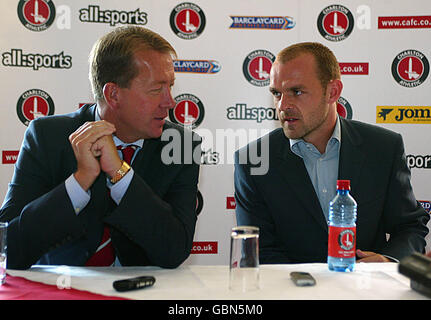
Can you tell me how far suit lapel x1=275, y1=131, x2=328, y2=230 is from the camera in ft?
6.61

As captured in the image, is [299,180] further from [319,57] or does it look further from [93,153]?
[93,153]

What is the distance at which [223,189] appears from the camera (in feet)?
11.5

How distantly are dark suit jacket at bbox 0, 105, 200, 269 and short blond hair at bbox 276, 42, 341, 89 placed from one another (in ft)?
2.22

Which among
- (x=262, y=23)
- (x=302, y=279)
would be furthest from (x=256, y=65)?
(x=302, y=279)

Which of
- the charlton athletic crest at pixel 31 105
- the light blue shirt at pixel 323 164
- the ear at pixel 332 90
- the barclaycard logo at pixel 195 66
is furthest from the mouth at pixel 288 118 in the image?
the charlton athletic crest at pixel 31 105

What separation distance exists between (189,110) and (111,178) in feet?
6.51

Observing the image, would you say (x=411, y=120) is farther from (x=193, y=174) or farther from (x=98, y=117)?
(x=98, y=117)

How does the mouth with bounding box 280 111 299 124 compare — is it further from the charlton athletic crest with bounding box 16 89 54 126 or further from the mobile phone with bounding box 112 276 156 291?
the charlton athletic crest with bounding box 16 89 54 126

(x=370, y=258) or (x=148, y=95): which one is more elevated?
(x=148, y=95)

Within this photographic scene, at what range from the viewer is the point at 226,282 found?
51.4 inches

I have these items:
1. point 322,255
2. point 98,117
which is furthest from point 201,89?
point 322,255

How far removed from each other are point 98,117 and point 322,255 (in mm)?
1210

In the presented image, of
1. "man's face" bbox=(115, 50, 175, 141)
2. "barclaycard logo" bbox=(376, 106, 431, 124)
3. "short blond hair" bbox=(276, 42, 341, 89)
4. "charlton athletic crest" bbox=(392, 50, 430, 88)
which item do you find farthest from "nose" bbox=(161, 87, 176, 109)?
"charlton athletic crest" bbox=(392, 50, 430, 88)
